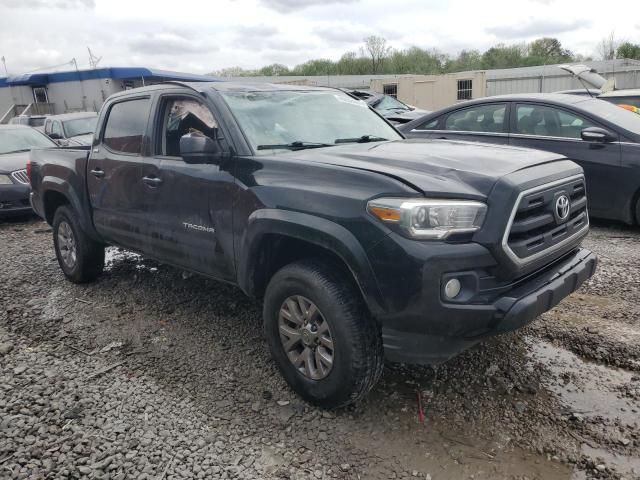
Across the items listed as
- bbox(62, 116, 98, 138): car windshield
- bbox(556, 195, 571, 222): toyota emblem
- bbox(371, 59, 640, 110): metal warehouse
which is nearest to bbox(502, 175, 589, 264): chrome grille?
bbox(556, 195, 571, 222): toyota emblem

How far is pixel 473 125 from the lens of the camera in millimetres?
7000

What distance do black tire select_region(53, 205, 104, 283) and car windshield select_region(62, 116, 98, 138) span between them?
8.00 m

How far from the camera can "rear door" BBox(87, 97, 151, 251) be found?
4277 mm

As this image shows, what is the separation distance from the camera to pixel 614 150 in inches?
234

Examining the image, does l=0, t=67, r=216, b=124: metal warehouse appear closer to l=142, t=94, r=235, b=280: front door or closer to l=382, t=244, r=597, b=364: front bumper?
l=142, t=94, r=235, b=280: front door

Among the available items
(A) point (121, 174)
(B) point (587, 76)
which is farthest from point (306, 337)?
(B) point (587, 76)

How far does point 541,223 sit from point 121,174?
3237 millimetres

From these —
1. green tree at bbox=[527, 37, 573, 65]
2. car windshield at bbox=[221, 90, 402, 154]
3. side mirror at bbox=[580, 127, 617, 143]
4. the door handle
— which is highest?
green tree at bbox=[527, 37, 573, 65]

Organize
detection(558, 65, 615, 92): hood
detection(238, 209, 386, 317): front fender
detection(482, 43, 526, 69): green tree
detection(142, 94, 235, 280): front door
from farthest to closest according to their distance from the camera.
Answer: detection(482, 43, 526, 69): green tree < detection(558, 65, 615, 92): hood < detection(142, 94, 235, 280): front door < detection(238, 209, 386, 317): front fender

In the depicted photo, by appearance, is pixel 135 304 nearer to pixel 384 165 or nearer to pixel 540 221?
pixel 384 165

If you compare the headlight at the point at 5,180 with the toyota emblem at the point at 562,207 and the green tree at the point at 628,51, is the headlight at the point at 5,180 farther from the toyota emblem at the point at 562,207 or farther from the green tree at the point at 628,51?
the green tree at the point at 628,51

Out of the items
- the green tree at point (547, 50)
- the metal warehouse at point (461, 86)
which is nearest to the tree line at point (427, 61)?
the green tree at point (547, 50)

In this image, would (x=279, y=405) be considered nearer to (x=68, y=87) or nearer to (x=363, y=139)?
(x=363, y=139)

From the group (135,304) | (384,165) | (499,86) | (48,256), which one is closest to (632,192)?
(384,165)
